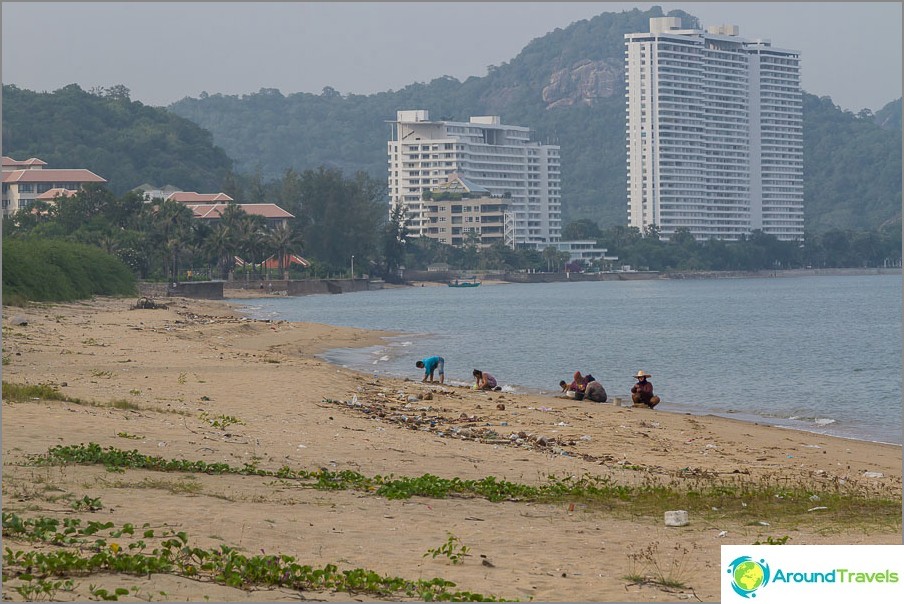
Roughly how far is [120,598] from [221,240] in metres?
124

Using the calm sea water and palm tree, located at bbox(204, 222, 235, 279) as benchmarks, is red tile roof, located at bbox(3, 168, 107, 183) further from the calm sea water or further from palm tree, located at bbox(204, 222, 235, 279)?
the calm sea water

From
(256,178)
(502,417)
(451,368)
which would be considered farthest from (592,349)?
(256,178)

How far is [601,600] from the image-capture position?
29.9 feet

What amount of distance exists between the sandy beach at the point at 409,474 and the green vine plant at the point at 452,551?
37mm

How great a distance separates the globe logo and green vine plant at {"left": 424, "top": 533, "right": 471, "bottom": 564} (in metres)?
3.01

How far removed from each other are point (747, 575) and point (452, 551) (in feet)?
11.1

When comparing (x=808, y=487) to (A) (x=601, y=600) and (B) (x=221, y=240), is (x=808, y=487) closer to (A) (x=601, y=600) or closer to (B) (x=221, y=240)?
(A) (x=601, y=600)

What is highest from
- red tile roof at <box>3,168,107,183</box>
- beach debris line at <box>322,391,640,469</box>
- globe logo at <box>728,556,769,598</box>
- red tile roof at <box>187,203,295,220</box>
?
red tile roof at <box>3,168,107,183</box>

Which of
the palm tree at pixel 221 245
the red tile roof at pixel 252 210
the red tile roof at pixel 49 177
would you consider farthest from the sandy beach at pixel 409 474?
the red tile roof at pixel 49 177

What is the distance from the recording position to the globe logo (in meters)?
7.64

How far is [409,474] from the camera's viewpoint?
14.7 meters

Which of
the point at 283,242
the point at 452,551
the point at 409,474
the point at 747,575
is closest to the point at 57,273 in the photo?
the point at 409,474

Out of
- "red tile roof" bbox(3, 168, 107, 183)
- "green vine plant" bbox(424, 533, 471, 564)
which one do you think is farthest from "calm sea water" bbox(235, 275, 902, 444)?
"red tile roof" bbox(3, 168, 107, 183)

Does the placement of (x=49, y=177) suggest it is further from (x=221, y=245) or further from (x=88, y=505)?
(x=88, y=505)
